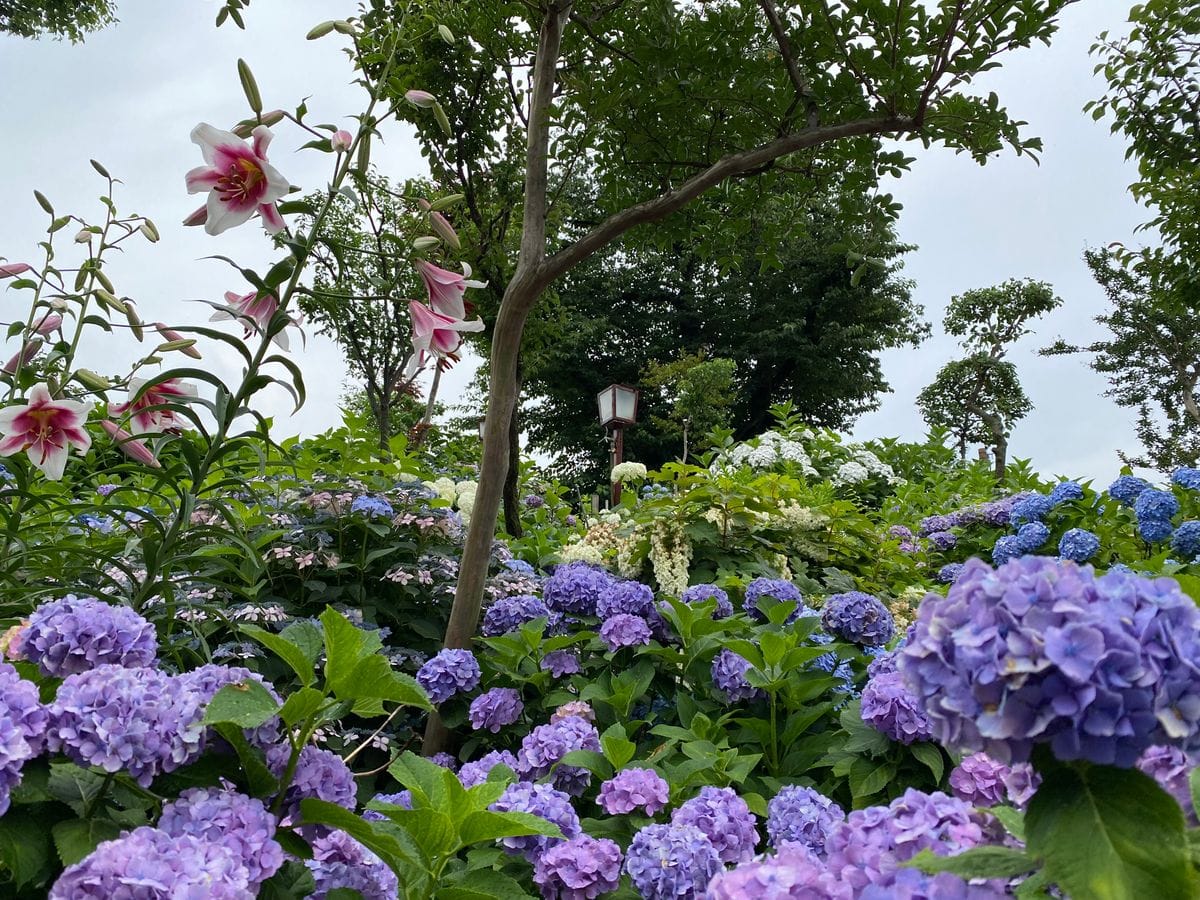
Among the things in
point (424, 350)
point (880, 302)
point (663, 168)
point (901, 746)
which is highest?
point (880, 302)

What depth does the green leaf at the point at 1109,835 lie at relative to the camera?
50 centimetres

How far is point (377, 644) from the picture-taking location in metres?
1.03

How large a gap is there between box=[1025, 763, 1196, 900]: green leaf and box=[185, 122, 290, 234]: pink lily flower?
1679 millimetres

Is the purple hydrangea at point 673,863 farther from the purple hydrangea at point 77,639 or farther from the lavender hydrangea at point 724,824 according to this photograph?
the purple hydrangea at point 77,639

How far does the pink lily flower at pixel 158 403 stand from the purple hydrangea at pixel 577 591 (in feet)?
3.78

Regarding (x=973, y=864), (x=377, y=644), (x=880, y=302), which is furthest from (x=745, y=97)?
(x=880, y=302)

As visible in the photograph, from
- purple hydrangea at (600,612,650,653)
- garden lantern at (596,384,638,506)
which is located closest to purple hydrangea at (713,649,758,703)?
purple hydrangea at (600,612,650,653)

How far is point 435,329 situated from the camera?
198cm

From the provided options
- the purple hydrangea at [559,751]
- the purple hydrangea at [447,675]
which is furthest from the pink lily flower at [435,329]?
the purple hydrangea at [559,751]

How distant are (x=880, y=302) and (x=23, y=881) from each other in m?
24.7

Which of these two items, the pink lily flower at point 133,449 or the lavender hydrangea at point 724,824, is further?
the pink lily flower at point 133,449

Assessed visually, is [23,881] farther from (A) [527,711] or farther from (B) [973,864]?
(A) [527,711]

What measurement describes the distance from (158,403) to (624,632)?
1.26m

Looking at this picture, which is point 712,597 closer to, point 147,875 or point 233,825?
point 233,825
